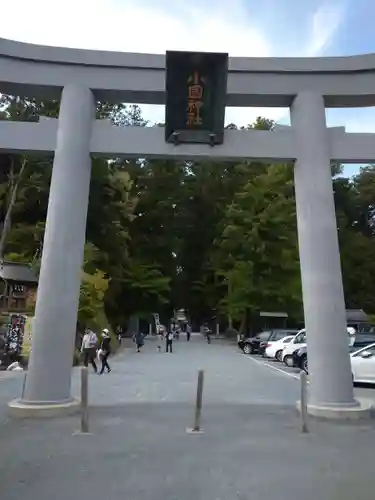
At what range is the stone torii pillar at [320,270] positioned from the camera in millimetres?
10461

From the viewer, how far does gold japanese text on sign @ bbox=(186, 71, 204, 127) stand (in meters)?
11.2

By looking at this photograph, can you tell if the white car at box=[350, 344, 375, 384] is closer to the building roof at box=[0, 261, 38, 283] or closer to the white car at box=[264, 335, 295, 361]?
the white car at box=[264, 335, 295, 361]

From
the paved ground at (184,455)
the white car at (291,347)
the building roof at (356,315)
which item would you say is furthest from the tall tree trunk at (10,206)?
the building roof at (356,315)

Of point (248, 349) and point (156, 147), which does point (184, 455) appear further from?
point (248, 349)

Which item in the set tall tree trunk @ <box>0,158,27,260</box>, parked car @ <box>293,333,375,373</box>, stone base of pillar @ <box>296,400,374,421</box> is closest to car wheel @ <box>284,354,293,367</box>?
parked car @ <box>293,333,375,373</box>

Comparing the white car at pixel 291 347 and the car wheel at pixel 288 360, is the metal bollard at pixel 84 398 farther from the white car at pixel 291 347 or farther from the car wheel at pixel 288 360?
the car wheel at pixel 288 360

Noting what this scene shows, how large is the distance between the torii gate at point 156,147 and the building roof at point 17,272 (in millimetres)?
18023

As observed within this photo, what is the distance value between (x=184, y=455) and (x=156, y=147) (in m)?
6.29

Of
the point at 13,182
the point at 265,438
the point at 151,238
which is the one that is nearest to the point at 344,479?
the point at 265,438

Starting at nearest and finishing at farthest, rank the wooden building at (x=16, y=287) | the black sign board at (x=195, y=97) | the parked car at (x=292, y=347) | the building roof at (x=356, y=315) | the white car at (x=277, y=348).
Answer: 1. the black sign board at (x=195, y=97)
2. the parked car at (x=292, y=347)
3. the wooden building at (x=16, y=287)
4. the white car at (x=277, y=348)
5. the building roof at (x=356, y=315)

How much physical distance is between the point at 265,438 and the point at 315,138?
610cm

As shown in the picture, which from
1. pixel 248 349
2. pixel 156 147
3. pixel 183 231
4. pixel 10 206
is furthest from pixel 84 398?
pixel 183 231

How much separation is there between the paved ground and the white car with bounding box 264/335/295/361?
16.6 metres

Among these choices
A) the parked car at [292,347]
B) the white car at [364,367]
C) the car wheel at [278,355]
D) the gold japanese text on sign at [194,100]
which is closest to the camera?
the gold japanese text on sign at [194,100]
